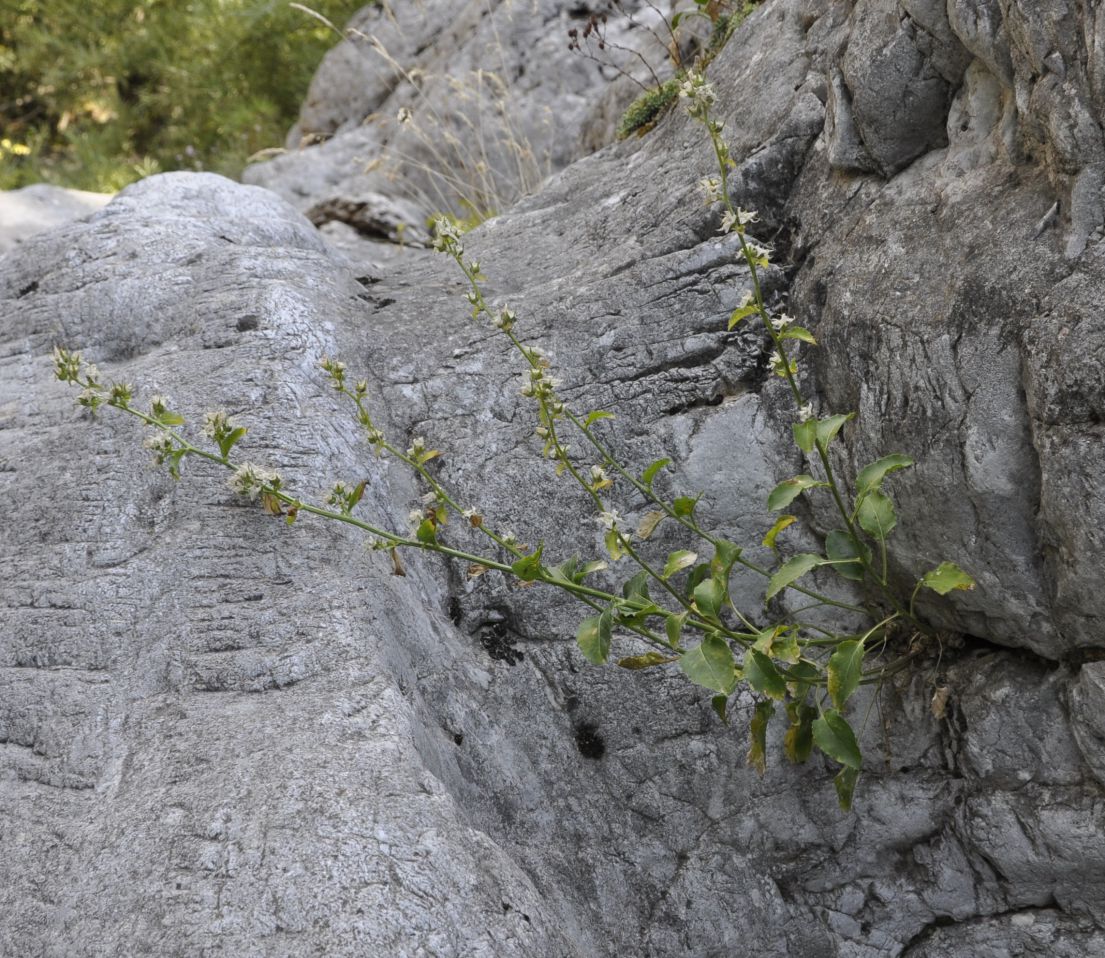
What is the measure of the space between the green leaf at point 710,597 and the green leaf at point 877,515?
35 cm

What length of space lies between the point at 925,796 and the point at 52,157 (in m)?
10.7

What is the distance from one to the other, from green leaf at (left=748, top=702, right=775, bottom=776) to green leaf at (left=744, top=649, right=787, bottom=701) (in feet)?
0.57

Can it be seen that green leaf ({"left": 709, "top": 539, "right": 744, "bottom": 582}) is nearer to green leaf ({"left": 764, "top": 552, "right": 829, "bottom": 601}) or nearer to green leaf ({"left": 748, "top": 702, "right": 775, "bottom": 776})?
green leaf ({"left": 764, "top": 552, "right": 829, "bottom": 601})

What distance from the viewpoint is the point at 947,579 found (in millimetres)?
2391

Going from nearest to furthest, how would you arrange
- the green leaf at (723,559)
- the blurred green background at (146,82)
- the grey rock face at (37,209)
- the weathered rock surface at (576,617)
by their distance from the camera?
the weathered rock surface at (576,617), the green leaf at (723,559), the grey rock face at (37,209), the blurred green background at (146,82)

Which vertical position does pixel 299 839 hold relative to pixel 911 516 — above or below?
below

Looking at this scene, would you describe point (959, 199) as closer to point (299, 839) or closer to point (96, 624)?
point (299, 839)

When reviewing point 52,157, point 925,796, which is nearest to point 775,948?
point 925,796

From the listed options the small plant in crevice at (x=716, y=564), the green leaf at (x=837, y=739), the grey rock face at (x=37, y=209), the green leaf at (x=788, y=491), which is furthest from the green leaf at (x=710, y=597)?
the grey rock face at (x=37, y=209)

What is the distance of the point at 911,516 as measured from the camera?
2.65 meters

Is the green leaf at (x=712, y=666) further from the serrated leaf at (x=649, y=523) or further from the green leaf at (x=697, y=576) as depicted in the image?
the serrated leaf at (x=649, y=523)

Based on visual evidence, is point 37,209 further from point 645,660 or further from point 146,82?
point 645,660

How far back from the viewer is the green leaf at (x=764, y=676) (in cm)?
237

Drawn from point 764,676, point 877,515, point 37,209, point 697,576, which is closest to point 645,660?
point 697,576
